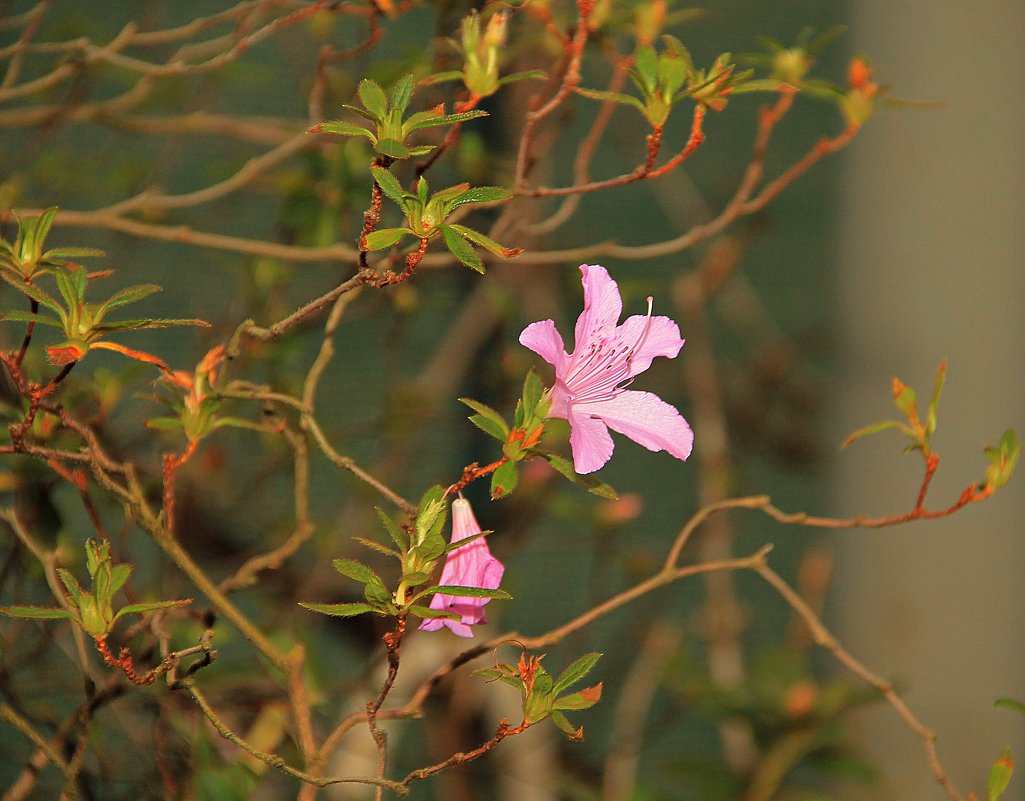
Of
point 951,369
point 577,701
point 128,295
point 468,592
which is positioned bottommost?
point 951,369

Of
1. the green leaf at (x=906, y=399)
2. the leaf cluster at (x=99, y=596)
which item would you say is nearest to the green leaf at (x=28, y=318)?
the leaf cluster at (x=99, y=596)

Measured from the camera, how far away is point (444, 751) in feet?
4.62

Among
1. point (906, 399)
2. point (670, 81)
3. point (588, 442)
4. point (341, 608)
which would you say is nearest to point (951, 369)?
point (906, 399)

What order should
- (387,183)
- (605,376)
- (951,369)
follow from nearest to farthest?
(387,183), (605,376), (951,369)

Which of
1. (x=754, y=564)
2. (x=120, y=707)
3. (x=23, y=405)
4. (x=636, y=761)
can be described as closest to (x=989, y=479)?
(x=754, y=564)

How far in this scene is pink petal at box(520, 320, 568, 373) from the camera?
0.52 m

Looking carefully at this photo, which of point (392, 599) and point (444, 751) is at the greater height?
point (392, 599)

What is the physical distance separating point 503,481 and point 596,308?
0.38 ft

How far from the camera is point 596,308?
1.87 ft

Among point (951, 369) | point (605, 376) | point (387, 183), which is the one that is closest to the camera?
point (387, 183)

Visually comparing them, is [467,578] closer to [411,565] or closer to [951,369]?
[411,565]

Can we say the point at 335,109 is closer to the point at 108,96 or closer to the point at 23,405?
the point at 108,96

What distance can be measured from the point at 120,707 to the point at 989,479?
32.8 inches

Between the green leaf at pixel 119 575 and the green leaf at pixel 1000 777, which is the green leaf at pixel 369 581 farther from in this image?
the green leaf at pixel 1000 777
